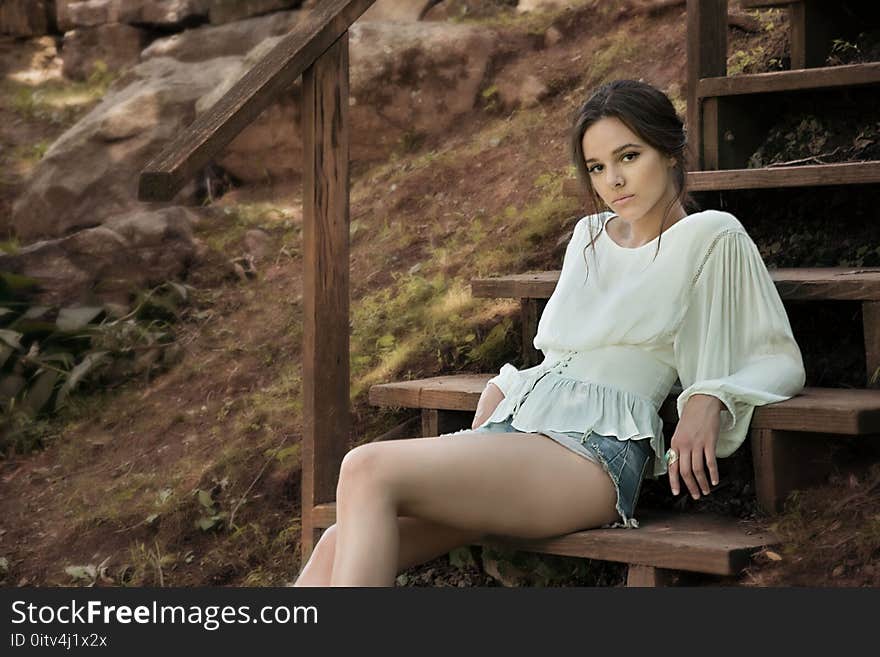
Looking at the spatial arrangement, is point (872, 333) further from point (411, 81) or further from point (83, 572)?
point (411, 81)

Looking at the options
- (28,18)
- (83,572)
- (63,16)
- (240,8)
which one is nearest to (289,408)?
(83,572)

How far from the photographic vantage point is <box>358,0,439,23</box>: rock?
7043mm

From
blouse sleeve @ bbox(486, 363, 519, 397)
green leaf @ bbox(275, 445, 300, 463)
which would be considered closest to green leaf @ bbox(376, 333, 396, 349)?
green leaf @ bbox(275, 445, 300, 463)

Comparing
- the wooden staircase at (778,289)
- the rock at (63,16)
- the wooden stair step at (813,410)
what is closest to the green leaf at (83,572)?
the wooden staircase at (778,289)

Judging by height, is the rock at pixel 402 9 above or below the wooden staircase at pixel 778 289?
above

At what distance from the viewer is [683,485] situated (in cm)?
334

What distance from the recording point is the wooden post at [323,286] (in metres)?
3.60

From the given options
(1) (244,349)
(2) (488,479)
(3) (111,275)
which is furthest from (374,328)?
(2) (488,479)

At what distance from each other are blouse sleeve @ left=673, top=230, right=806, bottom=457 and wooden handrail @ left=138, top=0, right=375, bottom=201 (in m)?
1.23

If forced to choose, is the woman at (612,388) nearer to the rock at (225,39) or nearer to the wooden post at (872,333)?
the wooden post at (872,333)

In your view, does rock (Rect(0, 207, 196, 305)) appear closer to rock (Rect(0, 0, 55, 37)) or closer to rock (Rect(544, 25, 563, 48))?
rock (Rect(544, 25, 563, 48))

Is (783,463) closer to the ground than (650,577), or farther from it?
farther from it

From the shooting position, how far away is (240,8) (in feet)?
25.4

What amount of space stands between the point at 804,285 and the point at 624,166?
563 millimetres
